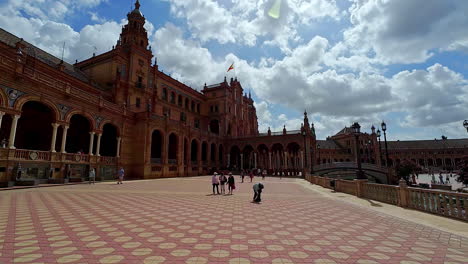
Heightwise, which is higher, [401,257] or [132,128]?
[132,128]

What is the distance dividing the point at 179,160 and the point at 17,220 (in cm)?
2708

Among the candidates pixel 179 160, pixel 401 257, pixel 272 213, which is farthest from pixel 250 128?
pixel 401 257

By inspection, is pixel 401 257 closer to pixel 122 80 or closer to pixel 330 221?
pixel 330 221

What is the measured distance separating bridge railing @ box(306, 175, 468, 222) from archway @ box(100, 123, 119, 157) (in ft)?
85.0

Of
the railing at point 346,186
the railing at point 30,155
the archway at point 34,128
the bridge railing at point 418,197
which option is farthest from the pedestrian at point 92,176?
the bridge railing at point 418,197

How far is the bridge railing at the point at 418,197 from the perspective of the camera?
7491 mm

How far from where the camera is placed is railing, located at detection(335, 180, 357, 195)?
14.7 metres

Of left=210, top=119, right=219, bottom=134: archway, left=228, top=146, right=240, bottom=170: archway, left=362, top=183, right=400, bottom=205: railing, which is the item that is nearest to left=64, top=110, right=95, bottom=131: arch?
left=362, top=183, right=400, bottom=205: railing

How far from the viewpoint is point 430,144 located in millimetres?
92688

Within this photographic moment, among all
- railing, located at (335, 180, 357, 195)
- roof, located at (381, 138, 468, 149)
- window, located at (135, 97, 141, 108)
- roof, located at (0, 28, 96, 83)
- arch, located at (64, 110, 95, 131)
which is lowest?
railing, located at (335, 180, 357, 195)

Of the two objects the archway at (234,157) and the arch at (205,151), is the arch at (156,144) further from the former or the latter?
the archway at (234,157)

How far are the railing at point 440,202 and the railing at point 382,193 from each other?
0.81m

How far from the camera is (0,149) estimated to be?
607 inches

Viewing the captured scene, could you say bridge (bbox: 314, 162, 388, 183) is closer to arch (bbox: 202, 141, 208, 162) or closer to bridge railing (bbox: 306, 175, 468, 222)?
arch (bbox: 202, 141, 208, 162)
